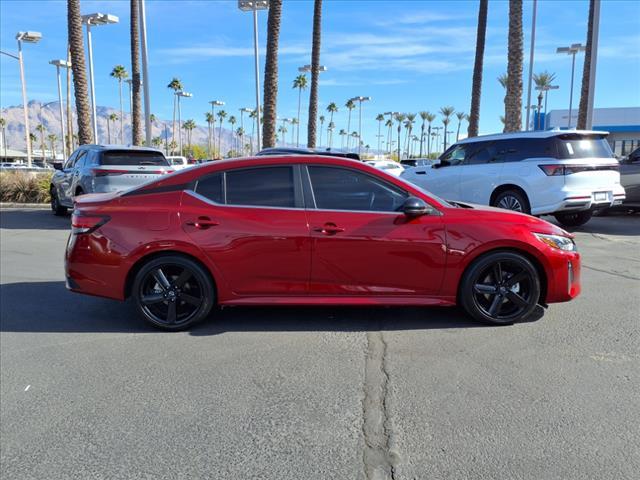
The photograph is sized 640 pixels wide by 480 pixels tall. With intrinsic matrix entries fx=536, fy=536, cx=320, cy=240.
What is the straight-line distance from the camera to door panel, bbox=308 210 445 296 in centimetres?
475

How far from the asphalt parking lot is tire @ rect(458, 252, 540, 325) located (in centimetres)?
15

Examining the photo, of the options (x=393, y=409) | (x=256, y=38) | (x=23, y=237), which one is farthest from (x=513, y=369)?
(x=256, y=38)

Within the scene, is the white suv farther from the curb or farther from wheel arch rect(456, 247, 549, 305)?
the curb

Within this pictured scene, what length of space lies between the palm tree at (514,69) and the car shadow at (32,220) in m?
14.0

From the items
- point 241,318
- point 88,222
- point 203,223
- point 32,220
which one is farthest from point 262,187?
point 32,220

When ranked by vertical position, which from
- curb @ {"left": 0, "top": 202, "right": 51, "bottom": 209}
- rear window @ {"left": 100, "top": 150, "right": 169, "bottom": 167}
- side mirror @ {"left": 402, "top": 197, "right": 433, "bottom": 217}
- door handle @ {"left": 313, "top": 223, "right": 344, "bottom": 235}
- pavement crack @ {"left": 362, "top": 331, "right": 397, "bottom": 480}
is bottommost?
pavement crack @ {"left": 362, "top": 331, "right": 397, "bottom": 480}

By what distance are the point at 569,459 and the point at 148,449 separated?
91.0 inches

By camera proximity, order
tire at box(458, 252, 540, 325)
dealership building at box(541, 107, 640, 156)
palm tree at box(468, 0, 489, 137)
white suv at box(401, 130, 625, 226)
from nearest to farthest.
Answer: tire at box(458, 252, 540, 325)
white suv at box(401, 130, 625, 226)
palm tree at box(468, 0, 489, 137)
dealership building at box(541, 107, 640, 156)

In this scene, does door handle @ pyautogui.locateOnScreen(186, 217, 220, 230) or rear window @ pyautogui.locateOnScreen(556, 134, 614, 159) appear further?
rear window @ pyautogui.locateOnScreen(556, 134, 614, 159)

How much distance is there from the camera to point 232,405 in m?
3.53

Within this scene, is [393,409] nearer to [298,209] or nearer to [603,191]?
[298,209]

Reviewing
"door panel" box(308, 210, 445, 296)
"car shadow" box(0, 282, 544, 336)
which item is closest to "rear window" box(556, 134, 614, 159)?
"car shadow" box(0, 282, 544, 336)

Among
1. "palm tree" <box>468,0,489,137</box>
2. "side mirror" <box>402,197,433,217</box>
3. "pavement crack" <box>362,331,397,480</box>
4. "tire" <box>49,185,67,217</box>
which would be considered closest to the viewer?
"pavement crack" <box>362,331,397,480</box>

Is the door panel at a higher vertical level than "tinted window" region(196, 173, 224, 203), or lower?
lower
